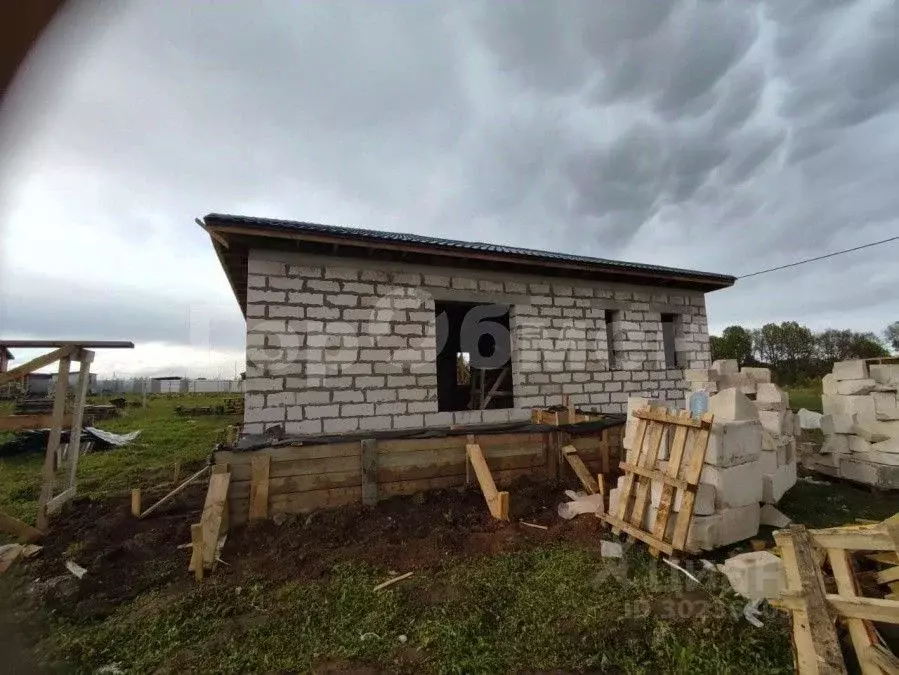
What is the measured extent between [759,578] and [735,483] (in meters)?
1.19

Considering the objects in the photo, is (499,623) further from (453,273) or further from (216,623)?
(453,273)

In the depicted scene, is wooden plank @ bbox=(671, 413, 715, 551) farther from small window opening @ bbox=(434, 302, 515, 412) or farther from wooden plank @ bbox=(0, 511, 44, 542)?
wooden plank @ bbox=(0, 511, 44, 542)

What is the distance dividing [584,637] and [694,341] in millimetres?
7956

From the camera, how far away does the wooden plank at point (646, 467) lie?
439 cm

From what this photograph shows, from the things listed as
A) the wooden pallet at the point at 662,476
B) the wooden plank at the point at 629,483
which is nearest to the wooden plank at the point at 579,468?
the wooden pallet at the point at 662,476

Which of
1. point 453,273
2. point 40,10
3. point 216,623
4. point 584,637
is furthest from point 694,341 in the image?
point 40,10

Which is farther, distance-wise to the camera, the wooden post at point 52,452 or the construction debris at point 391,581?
the wooden post at point 52,452

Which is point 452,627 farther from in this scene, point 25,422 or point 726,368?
point 726,368

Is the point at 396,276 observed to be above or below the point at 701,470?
above

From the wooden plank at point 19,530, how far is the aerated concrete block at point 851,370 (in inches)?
500

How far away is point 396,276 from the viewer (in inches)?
262

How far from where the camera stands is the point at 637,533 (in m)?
4.24

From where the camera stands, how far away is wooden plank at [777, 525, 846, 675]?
246 cm

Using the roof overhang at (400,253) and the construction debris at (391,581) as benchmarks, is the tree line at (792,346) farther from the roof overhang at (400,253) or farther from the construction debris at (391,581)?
the construction debris at (391,581)
